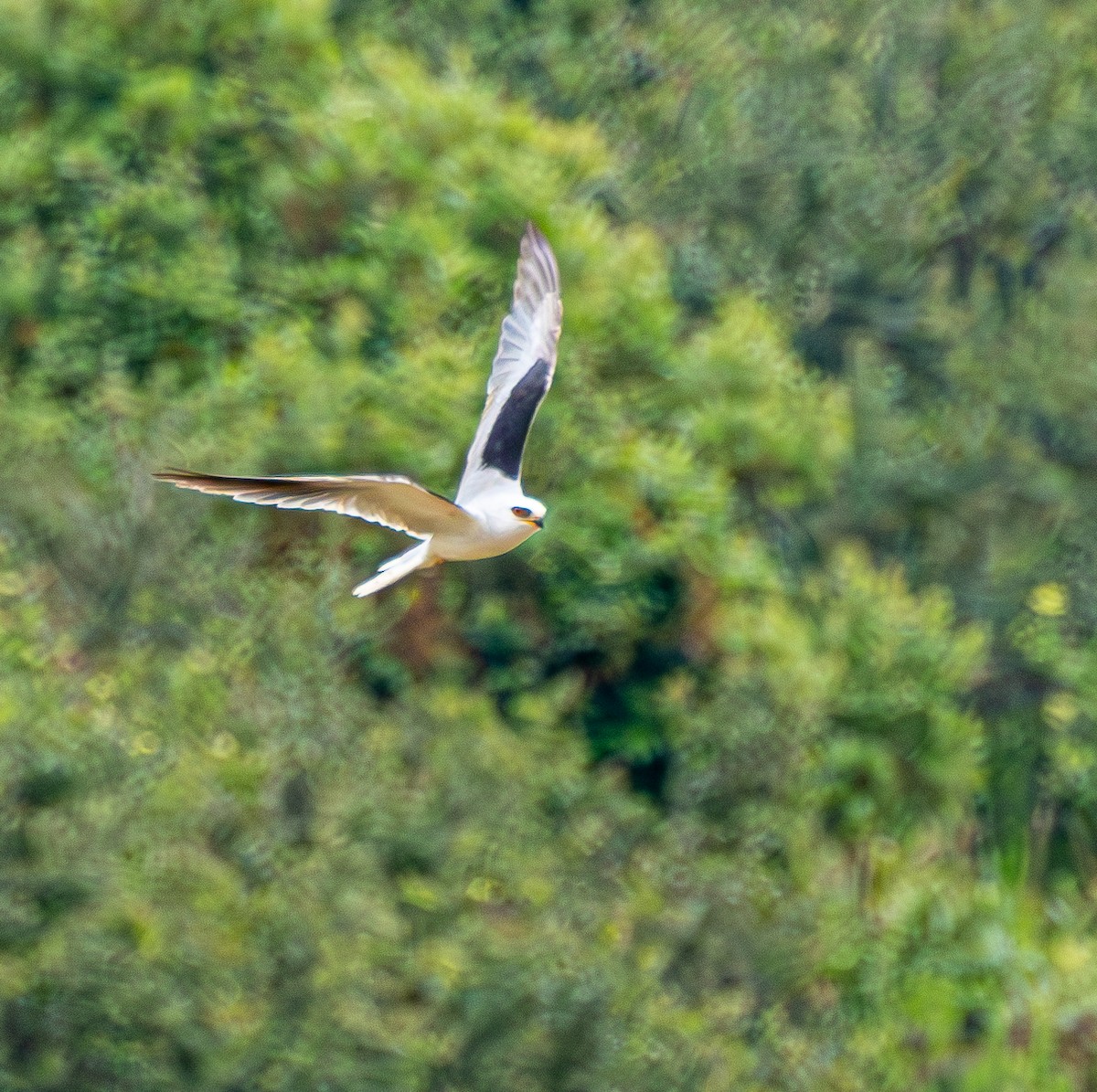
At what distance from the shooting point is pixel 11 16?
42.7 ft

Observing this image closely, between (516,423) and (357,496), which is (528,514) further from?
(516,423)

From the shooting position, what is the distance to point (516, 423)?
694 cm

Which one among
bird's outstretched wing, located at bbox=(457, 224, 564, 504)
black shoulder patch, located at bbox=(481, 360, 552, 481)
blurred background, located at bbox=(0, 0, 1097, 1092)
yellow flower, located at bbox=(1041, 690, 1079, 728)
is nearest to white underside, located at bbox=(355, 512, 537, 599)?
black shoulder patch, located at bbox=(481, 360, 552, 481)

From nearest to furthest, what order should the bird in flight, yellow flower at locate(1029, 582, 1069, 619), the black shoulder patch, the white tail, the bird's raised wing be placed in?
1. the bird's raised wing
2. the bird in flight
3. the white tail
4. the black shoulder patch
5. yellow flower at locate(1029, 582, 1069, 619)

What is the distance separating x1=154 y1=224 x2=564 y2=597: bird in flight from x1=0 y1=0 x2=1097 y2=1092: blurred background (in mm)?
2800

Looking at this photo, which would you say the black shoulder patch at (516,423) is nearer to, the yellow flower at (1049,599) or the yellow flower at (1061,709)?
the yellow flower at (1049,599)

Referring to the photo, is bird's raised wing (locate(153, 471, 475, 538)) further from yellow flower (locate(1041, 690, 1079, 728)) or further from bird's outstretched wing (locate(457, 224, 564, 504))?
yellow flower (locate(1041, 690, 1079, 728))

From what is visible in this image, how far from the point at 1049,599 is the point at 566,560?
9.82 ft

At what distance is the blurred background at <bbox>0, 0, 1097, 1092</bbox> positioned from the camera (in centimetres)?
905

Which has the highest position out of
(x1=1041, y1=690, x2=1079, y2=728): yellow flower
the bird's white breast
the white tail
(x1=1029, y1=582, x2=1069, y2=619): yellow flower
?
the bird's white breast

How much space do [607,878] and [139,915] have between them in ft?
7.58

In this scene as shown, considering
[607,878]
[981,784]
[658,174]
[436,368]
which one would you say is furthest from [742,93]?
[607,878]

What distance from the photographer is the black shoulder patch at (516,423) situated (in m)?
6.77

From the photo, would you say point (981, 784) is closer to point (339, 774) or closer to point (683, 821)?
point (683, 821)
